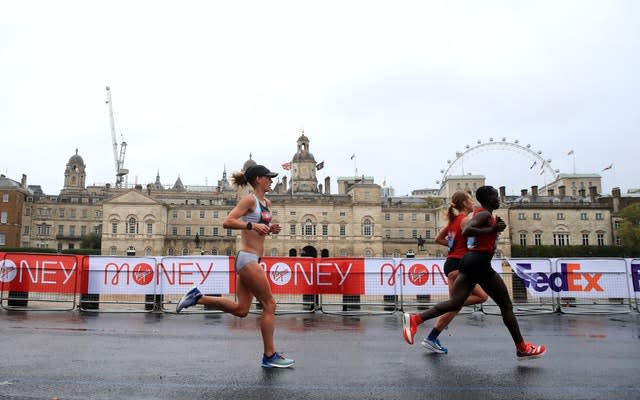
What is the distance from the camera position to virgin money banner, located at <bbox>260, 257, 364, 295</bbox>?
47.2 feet

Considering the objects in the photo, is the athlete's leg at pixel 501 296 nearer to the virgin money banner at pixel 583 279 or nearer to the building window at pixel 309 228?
the virgin money banner at pixel 583 279

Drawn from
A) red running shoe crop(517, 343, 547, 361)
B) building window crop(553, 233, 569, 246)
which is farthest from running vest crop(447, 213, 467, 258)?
building window crop(553, 233, 569, 246)

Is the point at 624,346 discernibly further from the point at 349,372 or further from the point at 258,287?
the point at 258,287

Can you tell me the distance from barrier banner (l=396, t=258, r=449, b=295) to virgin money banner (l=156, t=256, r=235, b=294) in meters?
4.73

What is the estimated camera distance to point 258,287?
549 centimetres

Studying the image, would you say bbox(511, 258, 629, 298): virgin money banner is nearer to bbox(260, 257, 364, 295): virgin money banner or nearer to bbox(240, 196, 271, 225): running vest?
bbox(260, 257, 364, 295): virgin money banner

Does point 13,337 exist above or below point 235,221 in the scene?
below

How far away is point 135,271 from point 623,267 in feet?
43.9

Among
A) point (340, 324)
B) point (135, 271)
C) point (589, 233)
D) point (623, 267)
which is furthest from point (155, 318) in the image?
point (589, 233)

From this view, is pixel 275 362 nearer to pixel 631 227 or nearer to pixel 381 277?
pixel 381 277

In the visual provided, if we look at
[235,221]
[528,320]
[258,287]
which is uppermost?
[235,221]

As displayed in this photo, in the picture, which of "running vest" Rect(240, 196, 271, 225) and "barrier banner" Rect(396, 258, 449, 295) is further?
"barrier banner" Rect(396, 258, 449, 295)

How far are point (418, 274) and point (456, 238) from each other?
7.64m

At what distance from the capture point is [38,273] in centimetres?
1413
